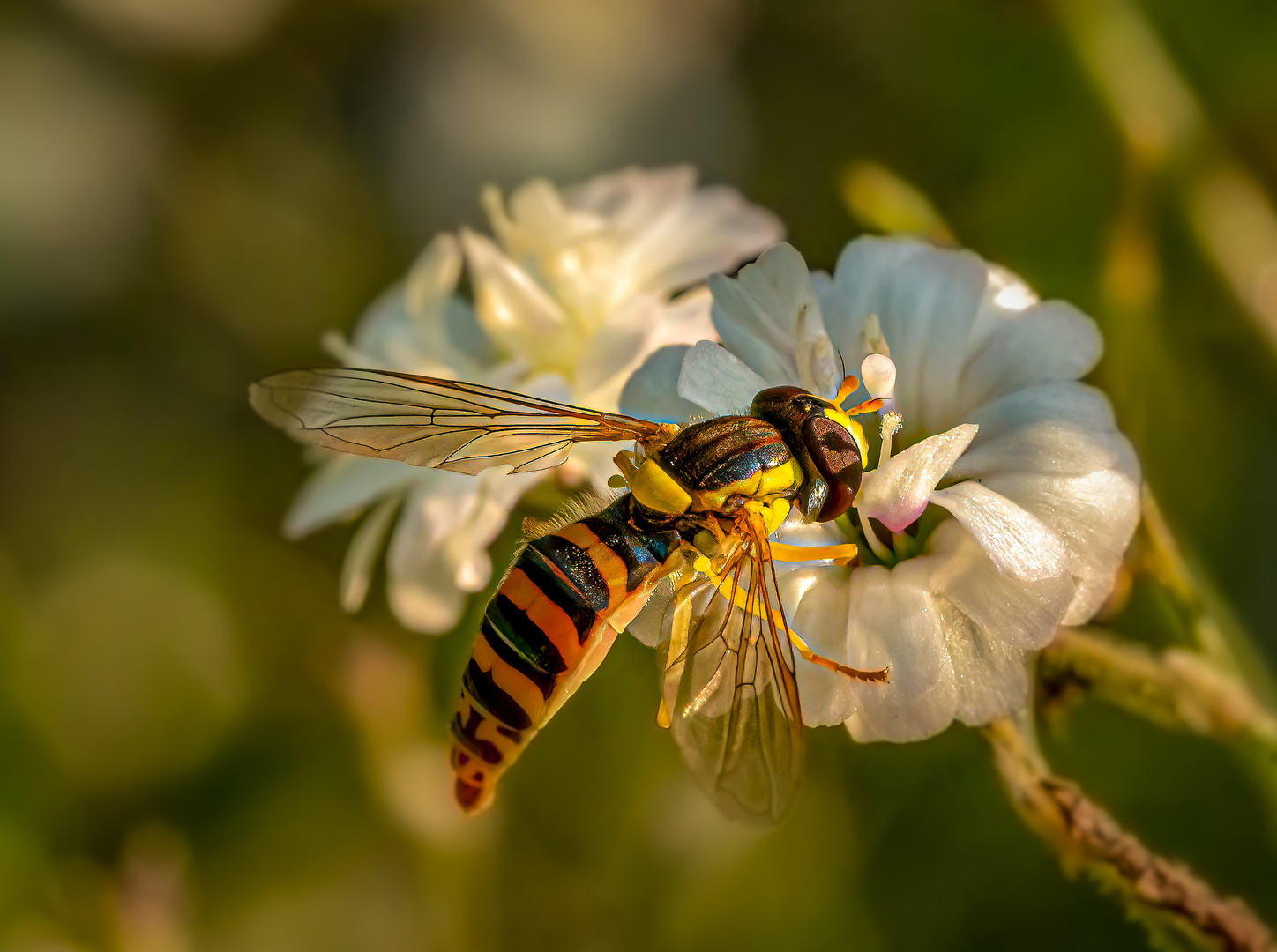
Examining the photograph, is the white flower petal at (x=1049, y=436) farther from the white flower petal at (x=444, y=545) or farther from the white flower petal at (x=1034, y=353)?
the white flower petal at (x=444, y=545)

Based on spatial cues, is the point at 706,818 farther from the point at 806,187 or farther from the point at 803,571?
the point at 806,187

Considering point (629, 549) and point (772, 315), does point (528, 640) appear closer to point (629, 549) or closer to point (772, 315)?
point (629, 549)

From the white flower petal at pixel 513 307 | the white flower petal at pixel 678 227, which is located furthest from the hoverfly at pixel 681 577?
the white flower petal at pixel 678 227

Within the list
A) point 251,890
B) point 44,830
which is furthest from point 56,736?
point 251,890

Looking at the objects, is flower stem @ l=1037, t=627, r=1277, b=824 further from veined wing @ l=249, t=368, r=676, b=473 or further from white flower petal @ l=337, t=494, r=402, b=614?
white flower petal @ l=337, t=494, r=402, b=614

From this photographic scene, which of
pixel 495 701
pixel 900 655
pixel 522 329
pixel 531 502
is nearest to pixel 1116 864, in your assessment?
pixel 900 655

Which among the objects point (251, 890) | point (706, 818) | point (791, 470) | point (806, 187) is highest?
point (791, 470)

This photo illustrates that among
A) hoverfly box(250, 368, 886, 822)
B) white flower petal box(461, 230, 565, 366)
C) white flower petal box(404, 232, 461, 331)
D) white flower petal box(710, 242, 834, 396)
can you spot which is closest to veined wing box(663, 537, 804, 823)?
hoverfly box(250, 368, 886, 822)
